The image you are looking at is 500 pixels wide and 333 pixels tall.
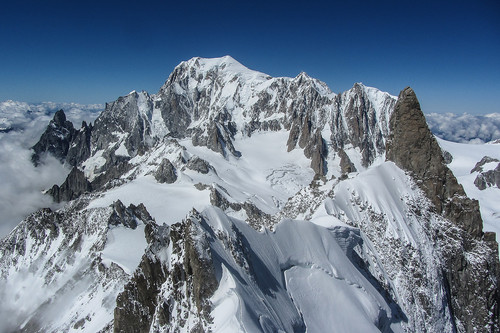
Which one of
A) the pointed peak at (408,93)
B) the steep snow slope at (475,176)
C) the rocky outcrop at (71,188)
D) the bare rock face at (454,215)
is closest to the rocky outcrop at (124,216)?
the bare rock face at (454,215)

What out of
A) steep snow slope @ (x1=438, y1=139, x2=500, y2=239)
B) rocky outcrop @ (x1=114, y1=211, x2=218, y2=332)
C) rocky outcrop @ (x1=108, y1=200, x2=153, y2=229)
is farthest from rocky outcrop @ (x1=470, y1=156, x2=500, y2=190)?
rocky outcrop @ (x1=114, y1=211, x2=218, y2=332)

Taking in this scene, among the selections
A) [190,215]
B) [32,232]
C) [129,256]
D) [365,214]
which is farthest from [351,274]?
[32,232]

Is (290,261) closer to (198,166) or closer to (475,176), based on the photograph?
(198,166)

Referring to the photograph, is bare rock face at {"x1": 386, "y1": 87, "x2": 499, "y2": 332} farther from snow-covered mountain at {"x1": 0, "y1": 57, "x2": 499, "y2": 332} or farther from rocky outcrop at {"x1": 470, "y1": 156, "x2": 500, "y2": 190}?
rocky outcrop at {"x1": 470, "y1": 156, "x2": 500, "y2": 190}

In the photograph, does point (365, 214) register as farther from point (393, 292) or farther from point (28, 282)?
point (28, 282)

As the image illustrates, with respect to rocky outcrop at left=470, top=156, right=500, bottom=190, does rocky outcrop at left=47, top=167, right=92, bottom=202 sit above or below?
below

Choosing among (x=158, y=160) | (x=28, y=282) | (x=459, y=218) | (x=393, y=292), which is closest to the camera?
(x=393, y=292)

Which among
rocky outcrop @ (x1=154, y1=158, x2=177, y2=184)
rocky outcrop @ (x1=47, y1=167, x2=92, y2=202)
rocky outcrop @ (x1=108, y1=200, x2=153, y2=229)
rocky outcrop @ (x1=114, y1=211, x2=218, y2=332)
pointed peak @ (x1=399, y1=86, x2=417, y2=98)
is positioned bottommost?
rocky outcrop @ (x1=47, y1=167, x2=92, y2=202)

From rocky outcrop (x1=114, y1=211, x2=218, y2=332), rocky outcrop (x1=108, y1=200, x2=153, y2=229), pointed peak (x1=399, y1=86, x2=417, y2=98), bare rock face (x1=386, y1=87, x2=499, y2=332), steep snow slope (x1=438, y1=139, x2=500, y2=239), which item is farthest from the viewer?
steep snow slope (x1=438, y1=139, x2=500, y2=239)
